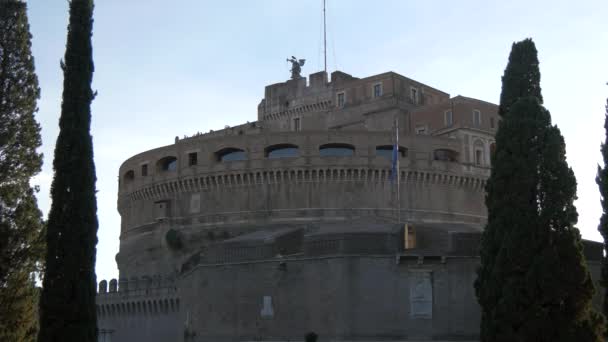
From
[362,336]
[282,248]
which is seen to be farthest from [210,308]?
[362,336]

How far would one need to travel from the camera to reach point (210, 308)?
32.6 metres

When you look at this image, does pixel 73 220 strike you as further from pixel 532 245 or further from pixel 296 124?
pixel 296 124

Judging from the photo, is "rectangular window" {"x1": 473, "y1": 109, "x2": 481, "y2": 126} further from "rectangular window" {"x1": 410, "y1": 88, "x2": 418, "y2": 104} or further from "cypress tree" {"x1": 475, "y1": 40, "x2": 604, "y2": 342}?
"cypress tree" {"x1": 475, "y1": 40, "x2": 604, "y2": 342}

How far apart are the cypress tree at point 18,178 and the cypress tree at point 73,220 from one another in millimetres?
1154

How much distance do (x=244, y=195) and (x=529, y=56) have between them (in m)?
26.0

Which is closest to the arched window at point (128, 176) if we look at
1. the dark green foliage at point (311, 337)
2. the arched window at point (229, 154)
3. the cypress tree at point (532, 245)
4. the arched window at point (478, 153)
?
the arched window at point (229, 154)

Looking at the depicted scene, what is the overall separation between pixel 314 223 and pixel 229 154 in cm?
653

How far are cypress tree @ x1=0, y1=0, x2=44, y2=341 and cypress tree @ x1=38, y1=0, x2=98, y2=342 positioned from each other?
115 centimetres

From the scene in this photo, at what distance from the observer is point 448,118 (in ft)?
171

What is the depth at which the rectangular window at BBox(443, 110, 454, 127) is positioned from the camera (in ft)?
170

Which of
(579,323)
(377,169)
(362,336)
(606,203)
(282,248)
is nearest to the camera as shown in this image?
(579,323)

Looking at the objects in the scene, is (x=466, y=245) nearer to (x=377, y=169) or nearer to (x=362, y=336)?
(x=362, y=336)

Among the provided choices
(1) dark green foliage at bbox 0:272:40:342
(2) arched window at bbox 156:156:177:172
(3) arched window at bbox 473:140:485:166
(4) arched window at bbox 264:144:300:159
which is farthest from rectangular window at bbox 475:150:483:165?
(1) dark green foliage at bbox 0:272:40:342

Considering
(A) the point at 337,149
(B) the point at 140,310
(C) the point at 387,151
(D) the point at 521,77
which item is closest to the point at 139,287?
(B) the point at 140,310
